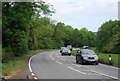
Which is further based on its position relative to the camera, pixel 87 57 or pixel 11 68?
pixel 87 57

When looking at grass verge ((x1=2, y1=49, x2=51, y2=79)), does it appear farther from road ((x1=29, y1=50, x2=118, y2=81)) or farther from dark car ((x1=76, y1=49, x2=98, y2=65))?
dark car ((x1=76, y1=49, x2=98, y2=65))

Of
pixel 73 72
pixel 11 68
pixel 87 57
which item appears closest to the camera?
pixel 73 72

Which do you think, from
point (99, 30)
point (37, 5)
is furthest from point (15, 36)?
point (99, 30)

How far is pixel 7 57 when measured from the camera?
78.6 feet

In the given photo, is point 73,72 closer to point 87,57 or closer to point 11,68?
point 11,68

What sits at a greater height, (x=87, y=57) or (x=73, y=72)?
(x=73, y=72)

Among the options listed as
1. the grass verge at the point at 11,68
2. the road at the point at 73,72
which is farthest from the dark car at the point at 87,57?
the grass verge at the point at 11,68

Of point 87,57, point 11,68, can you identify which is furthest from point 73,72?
point 87,57

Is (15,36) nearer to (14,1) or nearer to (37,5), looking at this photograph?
(14,1)

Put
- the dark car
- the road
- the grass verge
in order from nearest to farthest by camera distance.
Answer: the road
the grass verge
the dark car

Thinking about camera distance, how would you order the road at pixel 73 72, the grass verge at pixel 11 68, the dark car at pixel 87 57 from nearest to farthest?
1. the road at pixel 73 72
2. the grass verge at pixel 11 68
3. the dark car at pixel 87 57

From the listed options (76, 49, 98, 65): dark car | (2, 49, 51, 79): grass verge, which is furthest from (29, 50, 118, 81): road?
(76, 49, 98, 65): dark car

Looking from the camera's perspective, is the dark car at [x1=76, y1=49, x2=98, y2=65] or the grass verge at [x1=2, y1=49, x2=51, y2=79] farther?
the dark car at [x1=76, y1=49, x2=98, y2=65]

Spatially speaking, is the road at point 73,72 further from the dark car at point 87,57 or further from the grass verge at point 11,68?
the dark car at point 87,57
